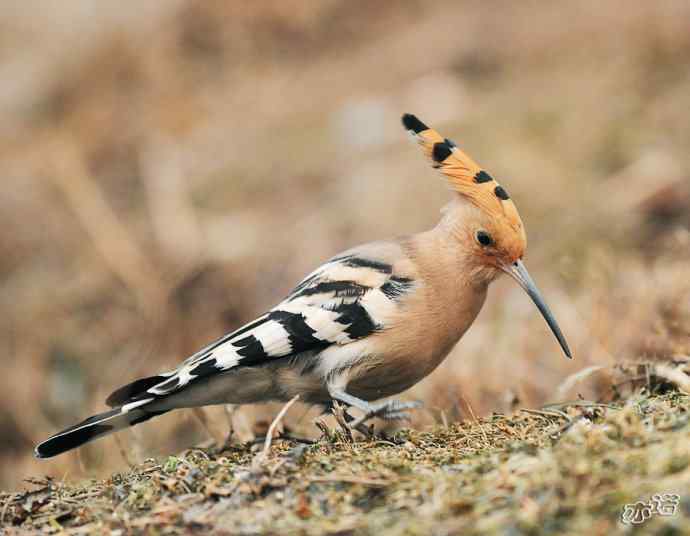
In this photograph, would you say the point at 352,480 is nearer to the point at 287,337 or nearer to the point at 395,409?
the point at 395,409

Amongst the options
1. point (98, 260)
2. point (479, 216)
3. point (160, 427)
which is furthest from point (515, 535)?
point (98, 260)

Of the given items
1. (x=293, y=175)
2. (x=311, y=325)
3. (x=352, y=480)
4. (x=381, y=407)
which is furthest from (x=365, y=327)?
(x=293, y=175)

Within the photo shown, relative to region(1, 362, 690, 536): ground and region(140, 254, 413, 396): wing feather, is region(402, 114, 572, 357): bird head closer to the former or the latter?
region(140, 254, 413, 396): wing feather

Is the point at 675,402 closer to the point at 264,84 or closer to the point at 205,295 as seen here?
the point at 205,295

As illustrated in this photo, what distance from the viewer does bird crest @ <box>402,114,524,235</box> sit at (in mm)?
3269

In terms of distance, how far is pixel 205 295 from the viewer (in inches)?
250

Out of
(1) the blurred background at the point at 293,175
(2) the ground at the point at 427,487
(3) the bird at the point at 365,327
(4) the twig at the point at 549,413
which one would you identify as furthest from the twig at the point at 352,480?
(1) the blurred background at the point at 293,175

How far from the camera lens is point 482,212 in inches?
130

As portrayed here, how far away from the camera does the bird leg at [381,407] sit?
8.64ft

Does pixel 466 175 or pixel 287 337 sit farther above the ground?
pixel 466 175

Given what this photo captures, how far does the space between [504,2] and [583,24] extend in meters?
1.02
